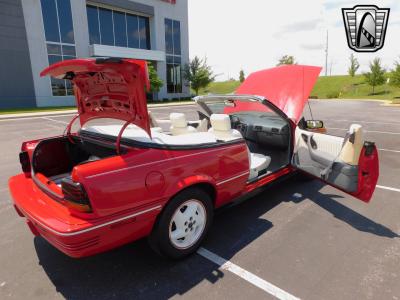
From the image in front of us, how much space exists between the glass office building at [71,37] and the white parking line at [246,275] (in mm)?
25217

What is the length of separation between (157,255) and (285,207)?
6.47ft

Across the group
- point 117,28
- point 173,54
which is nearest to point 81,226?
point 117,28

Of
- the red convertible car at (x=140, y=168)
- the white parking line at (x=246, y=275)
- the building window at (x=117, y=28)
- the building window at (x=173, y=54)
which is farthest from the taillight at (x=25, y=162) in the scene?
the building window at (x=173, y=54)

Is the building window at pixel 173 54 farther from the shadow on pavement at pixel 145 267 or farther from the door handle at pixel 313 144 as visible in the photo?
the shadow on pavement at pixel 145 267

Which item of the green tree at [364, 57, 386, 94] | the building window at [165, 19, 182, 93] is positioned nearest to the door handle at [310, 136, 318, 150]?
the building window at [165, 19, 182, 93]

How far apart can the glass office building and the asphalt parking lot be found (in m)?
23.1

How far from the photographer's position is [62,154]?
3344mm

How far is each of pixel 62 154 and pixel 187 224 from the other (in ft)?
5.89

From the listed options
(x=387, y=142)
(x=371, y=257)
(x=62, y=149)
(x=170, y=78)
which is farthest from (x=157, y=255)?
(x=170, y=78)

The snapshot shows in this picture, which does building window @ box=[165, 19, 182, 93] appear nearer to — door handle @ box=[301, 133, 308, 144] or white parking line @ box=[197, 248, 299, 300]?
door handle @ box=[301, 133, 308, 144]

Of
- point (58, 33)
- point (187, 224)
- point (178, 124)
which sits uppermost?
point (58, 33)

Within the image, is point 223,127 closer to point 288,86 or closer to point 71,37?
point 288,86

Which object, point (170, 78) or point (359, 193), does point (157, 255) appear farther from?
point (170, 78)

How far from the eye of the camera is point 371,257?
277 centimetres
